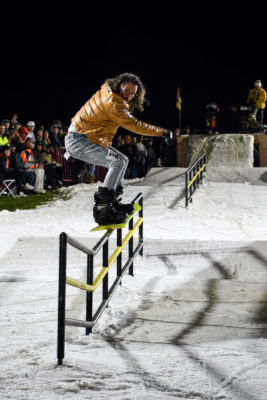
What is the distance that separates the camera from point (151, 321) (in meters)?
4.19

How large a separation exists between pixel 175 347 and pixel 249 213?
828 cm

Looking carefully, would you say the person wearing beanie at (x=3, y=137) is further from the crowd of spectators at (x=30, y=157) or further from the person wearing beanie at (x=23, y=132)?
the person wearing beanie at (x=23, y=132)

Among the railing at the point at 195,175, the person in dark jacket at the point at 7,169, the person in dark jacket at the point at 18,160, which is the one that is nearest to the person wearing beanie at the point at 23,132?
the person in dark jacket at the point at 18,160

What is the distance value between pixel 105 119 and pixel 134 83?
427 millimetres

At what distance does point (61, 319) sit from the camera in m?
3.22

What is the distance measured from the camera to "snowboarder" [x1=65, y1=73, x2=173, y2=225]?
420cm

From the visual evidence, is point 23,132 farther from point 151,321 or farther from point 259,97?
point 151,321

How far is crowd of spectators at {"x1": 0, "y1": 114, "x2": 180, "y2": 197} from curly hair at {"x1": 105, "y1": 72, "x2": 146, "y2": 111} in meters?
8.42

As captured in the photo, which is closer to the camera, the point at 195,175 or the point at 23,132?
the point at 195,175

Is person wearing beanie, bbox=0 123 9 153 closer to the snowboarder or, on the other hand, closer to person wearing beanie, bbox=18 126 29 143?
person wearing beanie, bbox=18 126 29 143

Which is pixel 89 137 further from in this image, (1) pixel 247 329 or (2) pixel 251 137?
(2) pixel 251 137

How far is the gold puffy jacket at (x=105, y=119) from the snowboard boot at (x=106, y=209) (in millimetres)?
505

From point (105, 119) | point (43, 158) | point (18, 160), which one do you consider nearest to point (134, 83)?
point (105, 119)

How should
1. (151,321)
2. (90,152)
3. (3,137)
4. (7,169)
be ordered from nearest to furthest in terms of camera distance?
(151,321) → (90,152) → (7,169) → (3,137)
